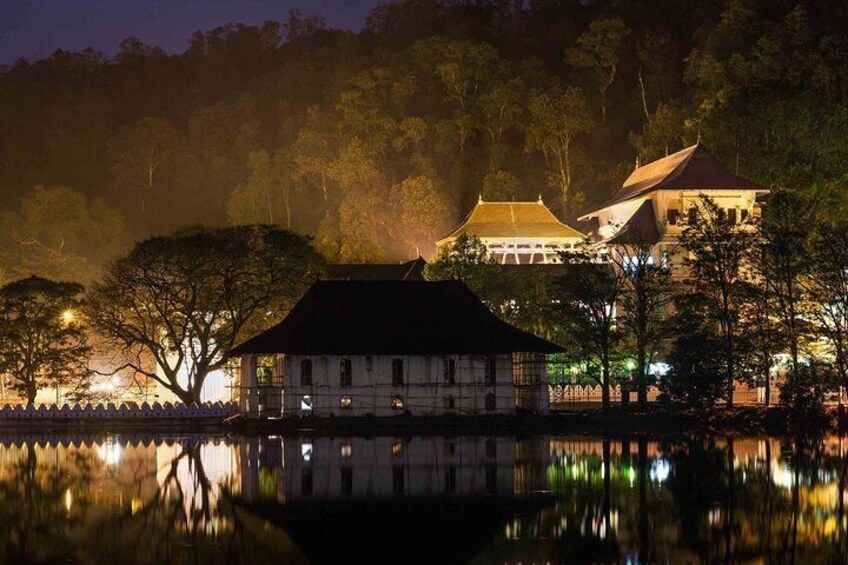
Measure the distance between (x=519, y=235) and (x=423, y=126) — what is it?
81.2 ft

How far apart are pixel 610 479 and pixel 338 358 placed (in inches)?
773

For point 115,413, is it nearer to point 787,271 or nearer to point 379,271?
point 787,271

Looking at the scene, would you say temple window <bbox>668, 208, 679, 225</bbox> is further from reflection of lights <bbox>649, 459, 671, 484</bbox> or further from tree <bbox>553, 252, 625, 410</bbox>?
reflection of lights <bbox>649, 459, 671, 484</bbox>

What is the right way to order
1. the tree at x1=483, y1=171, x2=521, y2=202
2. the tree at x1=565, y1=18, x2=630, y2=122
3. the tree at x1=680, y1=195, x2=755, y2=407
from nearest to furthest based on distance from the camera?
the tree at x1=680, y1=195, x2=755, y2=407, the tree at x1=483, y1=171, x2=521, y2=202, the tree at x1=565, y1=18, x2=630, y2=122

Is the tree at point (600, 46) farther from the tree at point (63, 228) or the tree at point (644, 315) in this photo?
the tree at point (644, 315)

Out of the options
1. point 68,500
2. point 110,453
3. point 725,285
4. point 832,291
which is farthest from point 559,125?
point 68,500

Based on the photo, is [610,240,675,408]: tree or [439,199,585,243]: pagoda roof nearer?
[610,240,675,408]: tree

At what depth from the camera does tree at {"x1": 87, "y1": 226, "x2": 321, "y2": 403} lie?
56.5 metres

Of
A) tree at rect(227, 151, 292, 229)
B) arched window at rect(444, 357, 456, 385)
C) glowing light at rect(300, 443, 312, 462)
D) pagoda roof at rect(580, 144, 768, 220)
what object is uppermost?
tree at rect(227, 151, 292, 229)

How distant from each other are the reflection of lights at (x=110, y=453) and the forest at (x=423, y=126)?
29.6 m

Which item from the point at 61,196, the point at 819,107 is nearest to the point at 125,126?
Answer: the point at 61,196

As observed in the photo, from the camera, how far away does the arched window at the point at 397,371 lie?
167ft

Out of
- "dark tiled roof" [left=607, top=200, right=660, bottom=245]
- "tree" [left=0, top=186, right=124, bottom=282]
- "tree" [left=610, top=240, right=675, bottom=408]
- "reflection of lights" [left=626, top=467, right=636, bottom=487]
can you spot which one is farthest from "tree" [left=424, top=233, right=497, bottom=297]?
"tree" [left=0, top=186, right=124, bottom=282]

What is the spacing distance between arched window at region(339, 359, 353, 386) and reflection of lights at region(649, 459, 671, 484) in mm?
16637
